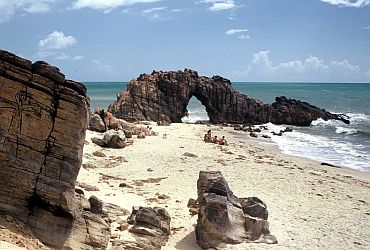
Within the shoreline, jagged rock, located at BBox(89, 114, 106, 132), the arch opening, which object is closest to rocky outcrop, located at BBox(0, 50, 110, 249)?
the shoreline

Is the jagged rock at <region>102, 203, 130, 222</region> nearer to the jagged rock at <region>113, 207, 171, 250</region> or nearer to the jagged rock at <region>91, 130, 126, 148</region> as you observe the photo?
the jagged rock at <region>113, 207, 171, 250</region>

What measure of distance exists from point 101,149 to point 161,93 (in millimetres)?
26848

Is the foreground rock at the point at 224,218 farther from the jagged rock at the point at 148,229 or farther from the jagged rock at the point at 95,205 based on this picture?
the jagged rock at the point at 95,205

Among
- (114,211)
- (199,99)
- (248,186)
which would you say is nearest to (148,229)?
(114,211)

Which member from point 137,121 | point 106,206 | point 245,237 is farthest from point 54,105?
point 137,121

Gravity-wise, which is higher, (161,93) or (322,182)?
(161,93)

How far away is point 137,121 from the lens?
159 feet

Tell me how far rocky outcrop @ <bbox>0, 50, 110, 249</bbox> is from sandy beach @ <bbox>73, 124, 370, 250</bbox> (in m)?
2.83

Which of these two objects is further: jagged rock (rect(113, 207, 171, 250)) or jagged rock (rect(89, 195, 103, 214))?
jagged rock (rect(89, 195, 103, 214))

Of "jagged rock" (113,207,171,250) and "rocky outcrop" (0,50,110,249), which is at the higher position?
"rocky outcrop" (0,50,110,249)

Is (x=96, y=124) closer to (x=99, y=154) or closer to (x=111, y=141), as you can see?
(x=111, y=141)

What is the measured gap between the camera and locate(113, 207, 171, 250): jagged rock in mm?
13121

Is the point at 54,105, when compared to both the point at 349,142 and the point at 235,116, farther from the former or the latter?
the point at 235,116

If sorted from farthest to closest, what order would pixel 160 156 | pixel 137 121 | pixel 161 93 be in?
1. pixel 161 93
2. pixel 137 121
3. pixel 160 156
